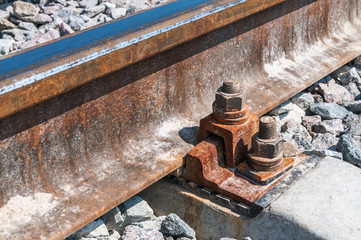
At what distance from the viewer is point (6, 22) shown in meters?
4.50

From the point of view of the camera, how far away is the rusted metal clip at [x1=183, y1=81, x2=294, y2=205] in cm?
292

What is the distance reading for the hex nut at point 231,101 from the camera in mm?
2973

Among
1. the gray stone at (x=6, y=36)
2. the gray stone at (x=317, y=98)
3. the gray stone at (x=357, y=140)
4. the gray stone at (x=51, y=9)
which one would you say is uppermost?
the gray stone at (x=51, y=9)

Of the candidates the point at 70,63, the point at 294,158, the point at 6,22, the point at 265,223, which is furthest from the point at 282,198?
the point at 6,22

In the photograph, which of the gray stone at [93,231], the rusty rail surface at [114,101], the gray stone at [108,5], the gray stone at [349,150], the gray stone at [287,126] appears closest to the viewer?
the rusty rail surface at [114,101]

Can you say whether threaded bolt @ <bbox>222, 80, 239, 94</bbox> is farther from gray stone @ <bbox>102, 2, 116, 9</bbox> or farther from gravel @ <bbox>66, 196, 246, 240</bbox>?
gray stone @ <bbox>102, 2, 116, 9</bbox>

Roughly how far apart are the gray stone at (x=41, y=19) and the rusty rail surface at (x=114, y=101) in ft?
5.04

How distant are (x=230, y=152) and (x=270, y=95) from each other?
1027 mm

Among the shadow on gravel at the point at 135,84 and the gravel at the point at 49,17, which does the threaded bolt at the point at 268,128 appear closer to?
the shadow on gravel at the point at 135,84

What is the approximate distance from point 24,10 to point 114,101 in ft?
6.99

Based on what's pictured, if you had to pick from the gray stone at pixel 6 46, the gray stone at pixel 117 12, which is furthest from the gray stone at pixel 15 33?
the gray stone at pixel 117 12

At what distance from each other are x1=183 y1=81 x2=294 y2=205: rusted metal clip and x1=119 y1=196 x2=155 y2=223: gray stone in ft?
0.99

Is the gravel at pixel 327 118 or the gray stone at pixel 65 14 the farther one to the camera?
the gray stone at pixel 65 14

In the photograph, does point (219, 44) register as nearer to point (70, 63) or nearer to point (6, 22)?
point (70, 63)
